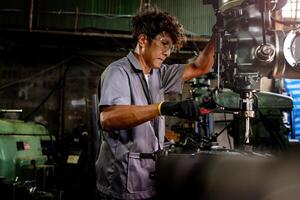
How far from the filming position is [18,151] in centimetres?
427

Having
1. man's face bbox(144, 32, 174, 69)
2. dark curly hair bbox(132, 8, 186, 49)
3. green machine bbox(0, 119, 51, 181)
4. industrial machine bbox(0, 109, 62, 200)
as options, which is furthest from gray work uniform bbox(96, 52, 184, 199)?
green machine bbox(0, 119, 51, 181)

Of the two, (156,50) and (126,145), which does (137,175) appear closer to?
(126,145)

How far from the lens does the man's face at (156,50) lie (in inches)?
88.2

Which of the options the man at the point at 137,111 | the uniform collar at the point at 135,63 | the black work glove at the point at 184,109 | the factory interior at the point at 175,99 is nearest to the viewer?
the factory interior at the point at 175,99

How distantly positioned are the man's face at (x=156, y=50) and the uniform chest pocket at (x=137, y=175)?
62cm

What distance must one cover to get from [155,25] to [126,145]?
81 cm

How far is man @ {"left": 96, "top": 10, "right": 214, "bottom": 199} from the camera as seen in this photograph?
188 cm

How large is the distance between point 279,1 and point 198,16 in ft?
21.5

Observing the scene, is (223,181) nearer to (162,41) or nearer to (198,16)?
(162,41)

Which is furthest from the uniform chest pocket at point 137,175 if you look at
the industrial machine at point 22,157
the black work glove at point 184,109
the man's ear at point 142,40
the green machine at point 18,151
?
the green machine at point 18,151

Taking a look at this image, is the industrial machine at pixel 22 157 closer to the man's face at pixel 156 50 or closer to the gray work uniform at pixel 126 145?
the gray work uniform at pixel 126 145

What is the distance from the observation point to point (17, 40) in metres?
8.30

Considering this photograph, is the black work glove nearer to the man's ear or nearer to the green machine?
the man's ear

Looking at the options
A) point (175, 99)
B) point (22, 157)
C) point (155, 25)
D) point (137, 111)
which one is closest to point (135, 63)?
point (155, 25)
